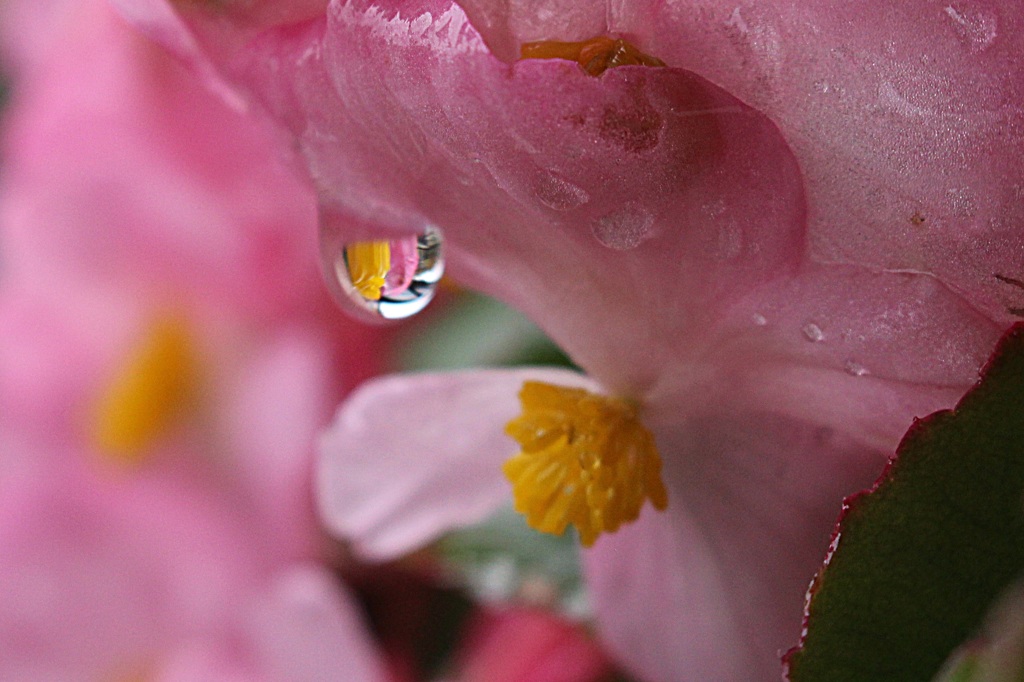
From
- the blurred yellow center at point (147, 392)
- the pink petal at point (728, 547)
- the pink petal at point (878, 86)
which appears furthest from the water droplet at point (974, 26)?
the blurred yellow center at point (147, 392)

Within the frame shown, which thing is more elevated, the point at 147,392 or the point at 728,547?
the point at 728,547

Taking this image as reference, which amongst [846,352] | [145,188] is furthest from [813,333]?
[145,188]

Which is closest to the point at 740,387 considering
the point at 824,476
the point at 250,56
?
the point at 824,476

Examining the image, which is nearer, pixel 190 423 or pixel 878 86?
pixel 878 86

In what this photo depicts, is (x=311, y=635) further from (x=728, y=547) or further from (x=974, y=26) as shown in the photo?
(x=974, y=26)

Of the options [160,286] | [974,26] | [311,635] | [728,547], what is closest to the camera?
[974,26]

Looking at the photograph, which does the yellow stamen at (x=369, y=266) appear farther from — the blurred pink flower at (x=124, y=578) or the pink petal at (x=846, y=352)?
the blurred pink flower at (x=124, y=578)
